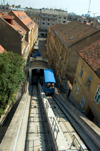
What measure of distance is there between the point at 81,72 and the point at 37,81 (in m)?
12.5

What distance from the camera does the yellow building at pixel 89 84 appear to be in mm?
12609

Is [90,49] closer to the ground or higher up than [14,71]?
higher up

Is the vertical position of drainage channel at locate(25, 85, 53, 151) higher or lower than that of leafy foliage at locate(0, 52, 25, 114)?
lower

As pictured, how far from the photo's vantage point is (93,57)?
14.6m

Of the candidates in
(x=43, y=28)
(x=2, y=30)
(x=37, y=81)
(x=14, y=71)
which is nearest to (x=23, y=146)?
(x=14, y=71)

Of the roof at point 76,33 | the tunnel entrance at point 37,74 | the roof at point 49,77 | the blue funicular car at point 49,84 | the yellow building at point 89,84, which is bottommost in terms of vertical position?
the yellow building at point 89,84

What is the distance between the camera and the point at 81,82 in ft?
54.3

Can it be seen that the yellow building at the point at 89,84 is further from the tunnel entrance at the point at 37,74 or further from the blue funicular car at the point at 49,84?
the tunnel entrance at the point at 37,74

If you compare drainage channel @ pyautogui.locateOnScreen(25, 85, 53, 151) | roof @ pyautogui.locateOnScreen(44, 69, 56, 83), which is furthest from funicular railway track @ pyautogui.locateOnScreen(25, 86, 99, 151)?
roof @ pyautogui.locateOnScreen(44, 69, 56, 83)

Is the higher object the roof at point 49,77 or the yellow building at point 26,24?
the yellow building at point 26,24

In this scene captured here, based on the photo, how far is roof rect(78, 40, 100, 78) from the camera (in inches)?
514

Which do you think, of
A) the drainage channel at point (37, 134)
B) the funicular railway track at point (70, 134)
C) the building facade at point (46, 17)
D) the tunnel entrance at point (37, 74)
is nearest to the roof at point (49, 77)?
the tunnel entrance at point (37, 74)

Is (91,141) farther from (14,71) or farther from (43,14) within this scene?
(43,14)

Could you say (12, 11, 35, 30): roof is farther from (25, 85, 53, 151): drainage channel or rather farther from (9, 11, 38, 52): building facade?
(25, 85, 53, 151): drainage channel
